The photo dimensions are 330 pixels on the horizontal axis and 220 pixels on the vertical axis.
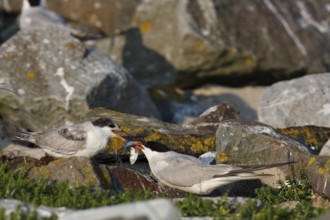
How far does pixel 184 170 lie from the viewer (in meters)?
7.81

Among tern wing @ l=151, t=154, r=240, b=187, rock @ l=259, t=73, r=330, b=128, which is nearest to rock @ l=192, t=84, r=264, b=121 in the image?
rock @ l=259, t=73, r=330, b=128

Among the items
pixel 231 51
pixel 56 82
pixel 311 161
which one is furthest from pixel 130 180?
pixel 231 51

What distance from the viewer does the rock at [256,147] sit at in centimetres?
886

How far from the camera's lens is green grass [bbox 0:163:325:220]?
6750 millimetres

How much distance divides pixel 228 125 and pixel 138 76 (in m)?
5.87

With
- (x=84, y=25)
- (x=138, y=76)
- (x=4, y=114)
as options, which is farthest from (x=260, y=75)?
(x=4, y=114)

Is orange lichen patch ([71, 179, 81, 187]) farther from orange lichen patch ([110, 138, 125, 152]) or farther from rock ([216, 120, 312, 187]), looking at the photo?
rock ([216, 120, 312, 187])

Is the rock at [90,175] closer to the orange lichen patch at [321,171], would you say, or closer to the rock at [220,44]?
the orange lichen patch at [321,171]

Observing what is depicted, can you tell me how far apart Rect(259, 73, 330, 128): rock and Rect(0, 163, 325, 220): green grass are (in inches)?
137

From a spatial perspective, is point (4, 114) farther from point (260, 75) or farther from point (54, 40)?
point (260, 75)

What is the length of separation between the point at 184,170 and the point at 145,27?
7661 mm

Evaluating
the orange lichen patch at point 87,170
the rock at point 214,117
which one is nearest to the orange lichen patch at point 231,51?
the rock at point 214,117

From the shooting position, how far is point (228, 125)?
30.0 feet

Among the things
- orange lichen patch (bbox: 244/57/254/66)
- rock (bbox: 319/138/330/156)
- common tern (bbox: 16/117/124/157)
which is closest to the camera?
common tern (bbox: 16/117/124/157)
